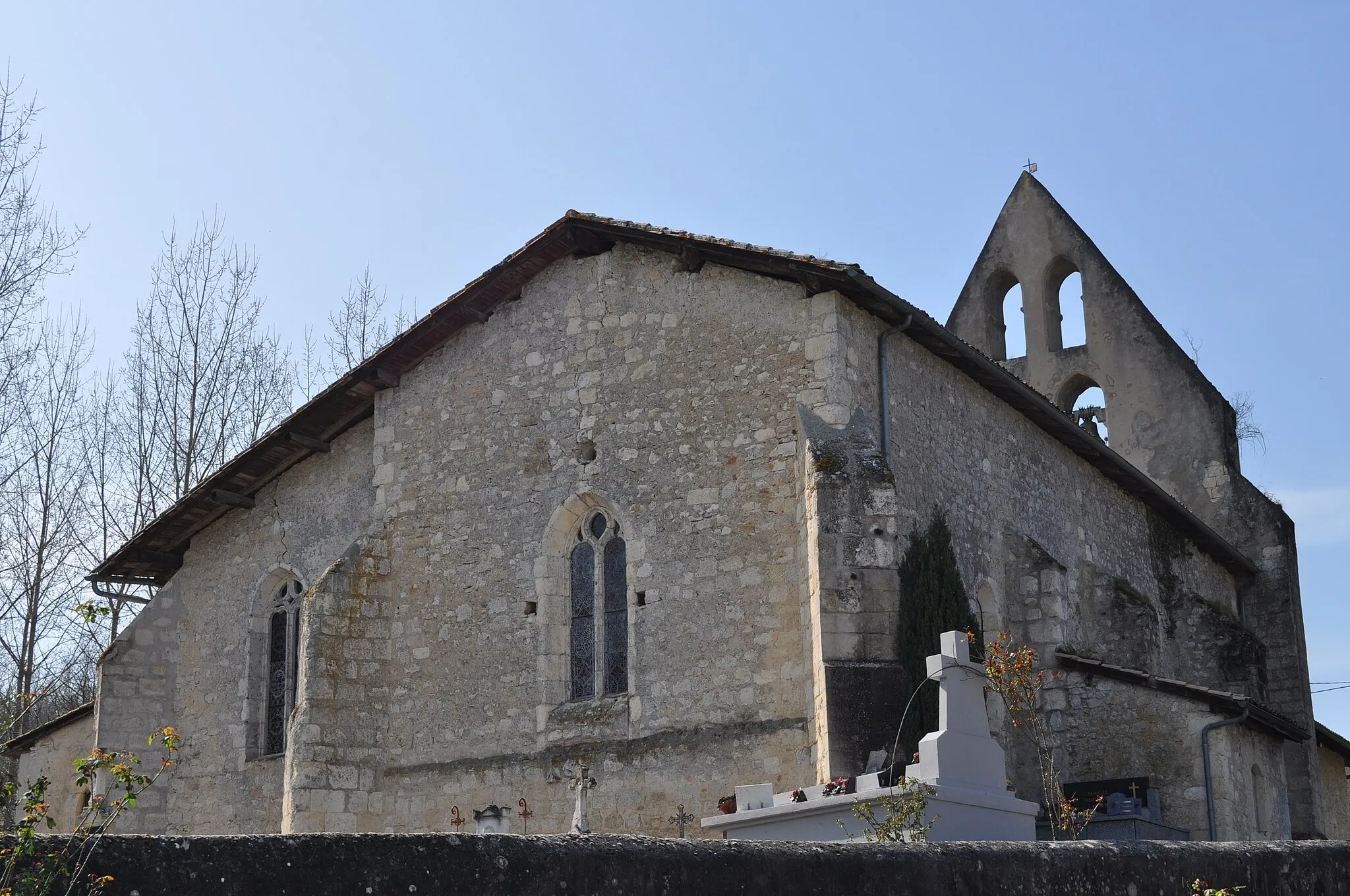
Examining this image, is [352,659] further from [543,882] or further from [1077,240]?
[1077,240]

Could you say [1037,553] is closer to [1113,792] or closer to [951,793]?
[1113,792]

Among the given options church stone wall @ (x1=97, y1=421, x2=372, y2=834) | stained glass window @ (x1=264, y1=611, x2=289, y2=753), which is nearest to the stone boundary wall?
church stone wall @ (x1=97, y1=421, x2=372, y2=834)

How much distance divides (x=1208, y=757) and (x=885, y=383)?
15.6 feet

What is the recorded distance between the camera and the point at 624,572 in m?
13.7

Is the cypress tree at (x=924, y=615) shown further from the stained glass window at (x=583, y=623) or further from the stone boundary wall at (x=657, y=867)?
the stone boundary wall at (x=657, y=867)

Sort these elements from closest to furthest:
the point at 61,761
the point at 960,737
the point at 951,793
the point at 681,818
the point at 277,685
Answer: the point at 951,793, the point at 960,737, the point at 681,818, the point at 277,685, the point at 61,761

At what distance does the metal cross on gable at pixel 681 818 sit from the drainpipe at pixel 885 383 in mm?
3561

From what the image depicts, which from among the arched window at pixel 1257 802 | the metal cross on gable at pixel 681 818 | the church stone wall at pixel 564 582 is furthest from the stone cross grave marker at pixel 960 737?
the arched window at pixel 1257 802

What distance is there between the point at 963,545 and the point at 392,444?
588cm

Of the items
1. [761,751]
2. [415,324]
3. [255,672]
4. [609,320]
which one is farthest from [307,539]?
[761,751]

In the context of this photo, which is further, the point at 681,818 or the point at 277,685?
the point at 277,685

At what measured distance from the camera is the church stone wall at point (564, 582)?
12.8m

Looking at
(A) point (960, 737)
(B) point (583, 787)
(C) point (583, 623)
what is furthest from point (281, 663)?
(A) point (960, 737)

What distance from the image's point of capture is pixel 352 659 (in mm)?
14234
